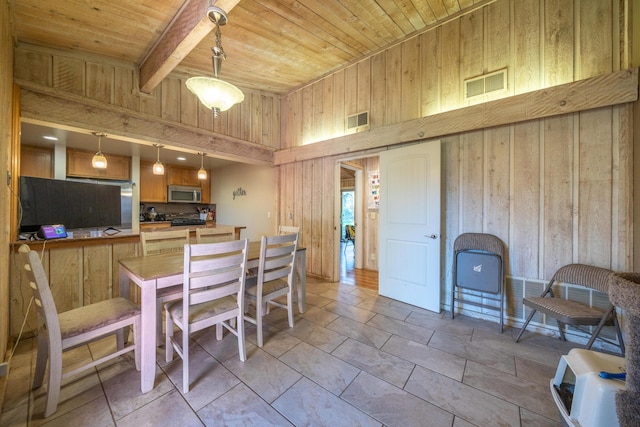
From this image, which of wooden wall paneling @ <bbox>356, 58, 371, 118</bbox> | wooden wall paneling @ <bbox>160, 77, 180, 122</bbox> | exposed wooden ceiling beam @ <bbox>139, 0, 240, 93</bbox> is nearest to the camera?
exposed wooden ceiling beam @ <bbox>139, 0, 240, 93</bbox>

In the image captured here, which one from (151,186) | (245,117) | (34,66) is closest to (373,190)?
(245,117)

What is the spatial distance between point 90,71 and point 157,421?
11.3ft

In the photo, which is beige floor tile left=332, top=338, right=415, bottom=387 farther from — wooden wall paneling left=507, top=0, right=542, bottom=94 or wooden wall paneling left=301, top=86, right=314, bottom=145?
wooden wall paneling left=301, top=86, right=314, bottom=145

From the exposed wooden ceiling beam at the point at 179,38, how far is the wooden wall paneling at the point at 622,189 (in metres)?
3.29

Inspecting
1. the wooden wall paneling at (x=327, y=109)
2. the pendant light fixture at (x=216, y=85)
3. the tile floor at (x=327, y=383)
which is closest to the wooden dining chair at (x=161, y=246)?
the tile floor at (x=327, y=383)

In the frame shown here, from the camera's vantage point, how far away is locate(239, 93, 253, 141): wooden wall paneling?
4.00 metres

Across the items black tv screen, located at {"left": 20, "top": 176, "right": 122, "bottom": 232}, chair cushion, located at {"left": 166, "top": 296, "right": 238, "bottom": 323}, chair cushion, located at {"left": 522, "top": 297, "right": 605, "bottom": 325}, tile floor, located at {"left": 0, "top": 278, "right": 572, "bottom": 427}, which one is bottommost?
tile floor, located at {"left": 0, "top": 278, "right": 572, "bottom": 427}

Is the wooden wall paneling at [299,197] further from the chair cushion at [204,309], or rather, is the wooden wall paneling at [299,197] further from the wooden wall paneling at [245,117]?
the chair cushion at [204,309]

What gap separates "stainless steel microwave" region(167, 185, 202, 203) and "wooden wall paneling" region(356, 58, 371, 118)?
477 cm

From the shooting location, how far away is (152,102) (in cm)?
306

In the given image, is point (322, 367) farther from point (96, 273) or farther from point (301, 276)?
point (96, 273)

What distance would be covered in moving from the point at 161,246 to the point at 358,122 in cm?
308

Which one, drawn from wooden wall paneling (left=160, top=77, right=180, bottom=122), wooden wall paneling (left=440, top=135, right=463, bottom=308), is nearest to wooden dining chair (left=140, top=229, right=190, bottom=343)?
wooden wall paneling (left=160, top=77, right=180, bottom=122)

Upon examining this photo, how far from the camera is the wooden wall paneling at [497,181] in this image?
2.53m
